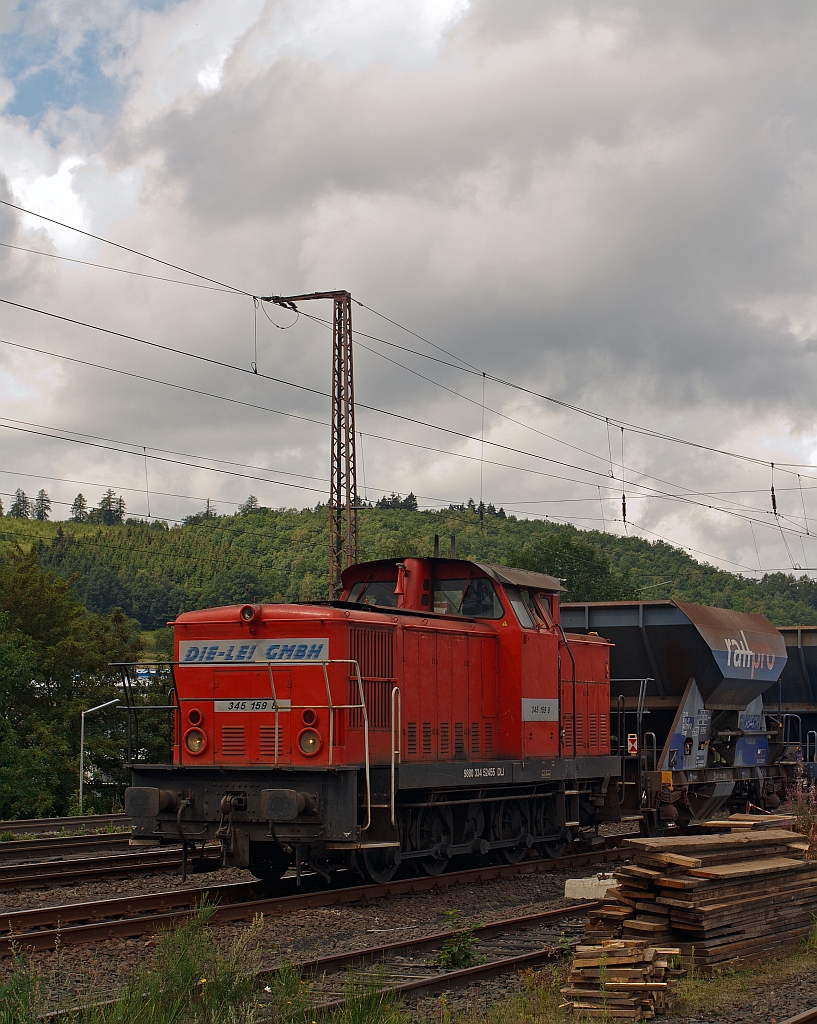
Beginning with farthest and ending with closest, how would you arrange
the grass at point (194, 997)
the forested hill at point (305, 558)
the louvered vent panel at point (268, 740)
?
1. the forested hill at point (305, 558)
2. the louvered vent panel at point (268, 740)
3. the grass at point (194, 997)

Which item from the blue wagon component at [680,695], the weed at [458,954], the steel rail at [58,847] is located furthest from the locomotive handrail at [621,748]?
the steel rail at [58,847]

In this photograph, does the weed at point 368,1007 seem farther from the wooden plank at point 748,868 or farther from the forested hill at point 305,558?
the forested hill at point 305,558

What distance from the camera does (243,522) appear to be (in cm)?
7338

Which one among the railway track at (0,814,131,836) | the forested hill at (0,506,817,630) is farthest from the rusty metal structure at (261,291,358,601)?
the forested hill at (0,506,817,630)

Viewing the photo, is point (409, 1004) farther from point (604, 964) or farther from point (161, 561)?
point (161, 561)

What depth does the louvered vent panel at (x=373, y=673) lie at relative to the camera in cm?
1140

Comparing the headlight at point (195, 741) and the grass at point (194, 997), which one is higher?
the headlight at point (195, 741)

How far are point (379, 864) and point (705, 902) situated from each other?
4407 millimetres

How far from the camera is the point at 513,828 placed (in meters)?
14.1

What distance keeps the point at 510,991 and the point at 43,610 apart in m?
→ 36.9

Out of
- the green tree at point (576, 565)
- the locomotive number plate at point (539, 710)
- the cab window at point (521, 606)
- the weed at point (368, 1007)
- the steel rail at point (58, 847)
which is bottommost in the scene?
the steel rail at point (58, 847)

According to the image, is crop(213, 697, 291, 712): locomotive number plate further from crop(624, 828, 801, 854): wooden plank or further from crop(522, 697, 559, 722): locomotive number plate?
crop(624, 828, 801, 854): wooden plank

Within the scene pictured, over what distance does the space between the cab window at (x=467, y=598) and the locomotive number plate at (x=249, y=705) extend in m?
3.03

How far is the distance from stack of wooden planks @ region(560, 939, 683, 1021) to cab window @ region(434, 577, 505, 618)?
20.0 feet
